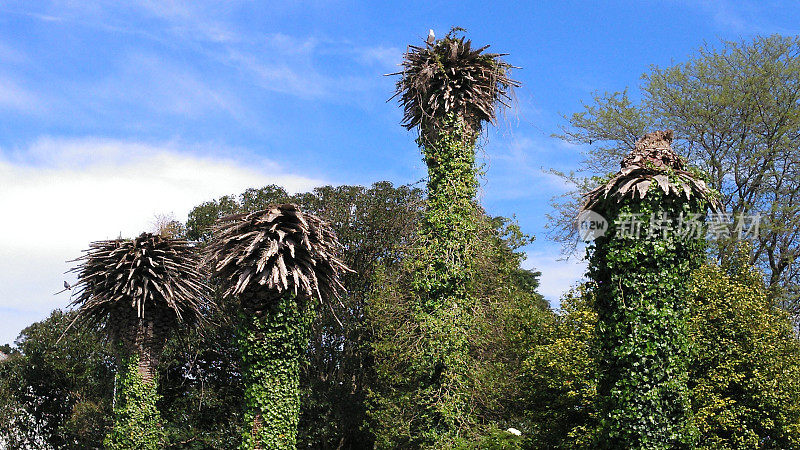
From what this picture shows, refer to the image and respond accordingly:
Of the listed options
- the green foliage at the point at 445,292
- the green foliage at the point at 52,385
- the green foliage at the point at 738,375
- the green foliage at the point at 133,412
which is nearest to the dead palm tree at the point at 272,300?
the green foliage at the point at 445,292

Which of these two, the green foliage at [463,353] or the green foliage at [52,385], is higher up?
the green foliage at [463,353]

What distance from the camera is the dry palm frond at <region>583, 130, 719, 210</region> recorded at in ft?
31.0

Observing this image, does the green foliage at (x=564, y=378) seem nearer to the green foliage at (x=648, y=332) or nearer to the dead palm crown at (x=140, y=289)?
the green foliage at (x=648, y=332)

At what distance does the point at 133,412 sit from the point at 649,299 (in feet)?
39.3

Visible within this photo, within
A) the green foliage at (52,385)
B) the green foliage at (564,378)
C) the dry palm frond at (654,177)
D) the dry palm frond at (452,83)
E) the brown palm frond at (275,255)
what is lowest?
the green foliage at (52,385)

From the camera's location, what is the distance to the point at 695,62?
23828 mm

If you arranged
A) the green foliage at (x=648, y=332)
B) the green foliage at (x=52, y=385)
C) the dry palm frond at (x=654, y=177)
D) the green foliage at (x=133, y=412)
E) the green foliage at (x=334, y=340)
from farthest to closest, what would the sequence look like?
the green foliage at (x=52, y=385)
the green foliage at (x=334, y=340)
the green foliage at (x=133, y=412)
the dry palm frond at (x=654, y=177)
the green foliage at (x=648, y=332)

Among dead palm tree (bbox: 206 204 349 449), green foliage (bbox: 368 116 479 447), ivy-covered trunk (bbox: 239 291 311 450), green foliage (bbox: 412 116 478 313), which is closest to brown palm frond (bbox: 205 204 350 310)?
dead palm tree (bbox: 206 204 349 449)

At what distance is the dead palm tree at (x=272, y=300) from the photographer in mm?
13664

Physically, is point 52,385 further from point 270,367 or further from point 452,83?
point 452,83

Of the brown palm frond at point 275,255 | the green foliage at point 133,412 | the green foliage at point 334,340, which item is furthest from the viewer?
the green foliage at point 334,340

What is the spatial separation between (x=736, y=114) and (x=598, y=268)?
15.6 meters

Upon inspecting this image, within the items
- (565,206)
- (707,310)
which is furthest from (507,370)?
(565,206)

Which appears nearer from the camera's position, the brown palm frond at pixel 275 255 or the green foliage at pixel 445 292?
the brown palm frond at pixel 275 255
